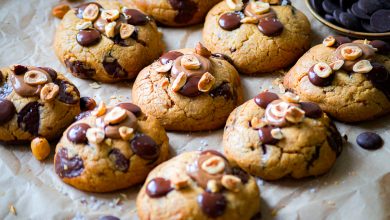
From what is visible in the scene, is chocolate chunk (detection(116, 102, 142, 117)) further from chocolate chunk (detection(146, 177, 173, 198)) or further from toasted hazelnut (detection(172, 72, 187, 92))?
chocolate chunk (detection(146, 177, 173, 198))

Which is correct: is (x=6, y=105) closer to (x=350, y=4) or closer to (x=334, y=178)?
(x=334, y=178)

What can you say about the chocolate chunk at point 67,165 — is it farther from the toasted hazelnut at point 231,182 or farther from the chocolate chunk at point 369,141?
the chocolate chunk at point 369,141

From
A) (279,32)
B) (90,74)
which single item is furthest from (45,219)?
(279,32)

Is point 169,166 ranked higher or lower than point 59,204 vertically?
higher

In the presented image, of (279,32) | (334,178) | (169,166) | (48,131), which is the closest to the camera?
(169,166)

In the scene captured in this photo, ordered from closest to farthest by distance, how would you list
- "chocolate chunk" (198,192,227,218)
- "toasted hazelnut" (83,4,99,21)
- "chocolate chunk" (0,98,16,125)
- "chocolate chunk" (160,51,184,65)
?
"chocolate chunk" (198,192,227,218) < "chocolate chunk" (0,98,16,125) < "chocolate chunk" (160,51,184,65) < "toasted hazelnut" (83,4,99,21)

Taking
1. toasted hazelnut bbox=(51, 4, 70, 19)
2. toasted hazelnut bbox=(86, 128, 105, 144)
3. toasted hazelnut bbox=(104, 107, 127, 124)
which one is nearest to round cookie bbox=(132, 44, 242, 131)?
toasted hazelnut bbox=(104, 107, 127, 124)

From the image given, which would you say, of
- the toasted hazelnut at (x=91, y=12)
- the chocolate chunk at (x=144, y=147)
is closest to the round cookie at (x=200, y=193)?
the chocolate chunk at (x=144, y=147)

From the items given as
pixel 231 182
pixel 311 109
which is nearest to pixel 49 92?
pixel 231 182
